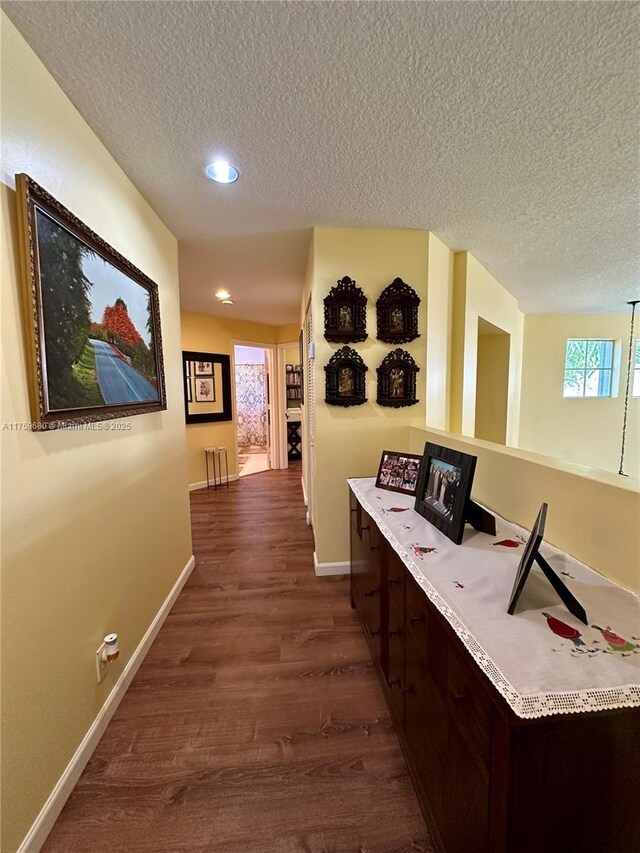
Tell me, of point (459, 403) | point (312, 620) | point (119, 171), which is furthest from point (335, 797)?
point (119, 171)

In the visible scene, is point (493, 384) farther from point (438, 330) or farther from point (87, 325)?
point (87, 325)

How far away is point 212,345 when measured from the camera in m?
4.71

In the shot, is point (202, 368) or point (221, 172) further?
point (202, 368)

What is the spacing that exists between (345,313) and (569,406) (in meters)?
4.99

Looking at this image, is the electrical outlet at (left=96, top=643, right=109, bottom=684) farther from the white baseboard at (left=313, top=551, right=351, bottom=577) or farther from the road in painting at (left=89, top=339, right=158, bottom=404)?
the white baseboard at (left=313, top=551, right=351, bottom=577)

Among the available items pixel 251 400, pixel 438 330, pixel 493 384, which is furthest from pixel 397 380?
pixel 251 400

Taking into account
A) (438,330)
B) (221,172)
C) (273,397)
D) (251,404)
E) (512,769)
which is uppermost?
(221,172)

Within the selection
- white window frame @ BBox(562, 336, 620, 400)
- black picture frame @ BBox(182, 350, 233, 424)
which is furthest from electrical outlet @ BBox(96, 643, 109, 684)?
white window frame @ BBox(562, 336, 620, 400)

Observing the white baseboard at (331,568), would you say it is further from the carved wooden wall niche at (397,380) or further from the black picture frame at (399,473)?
the carved wooden wall niche at (397,380)

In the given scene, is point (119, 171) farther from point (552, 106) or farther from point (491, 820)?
point (491, 820)

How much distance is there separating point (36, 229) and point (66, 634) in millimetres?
1352

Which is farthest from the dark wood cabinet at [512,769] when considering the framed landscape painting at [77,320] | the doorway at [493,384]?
the doorway at [493,384]

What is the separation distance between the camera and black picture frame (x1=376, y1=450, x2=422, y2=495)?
1.72 meters

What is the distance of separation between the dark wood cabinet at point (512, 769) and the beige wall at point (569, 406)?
5.32 meters
